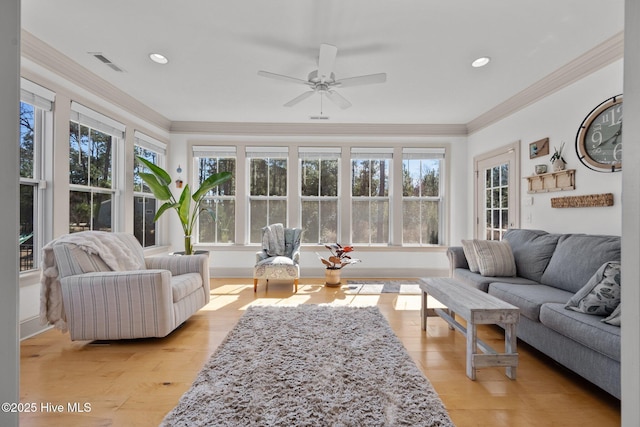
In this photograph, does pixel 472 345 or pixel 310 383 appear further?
pixel 472 345

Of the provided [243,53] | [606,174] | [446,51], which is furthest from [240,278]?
[606,174]

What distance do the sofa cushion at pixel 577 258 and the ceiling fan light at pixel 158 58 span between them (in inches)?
165

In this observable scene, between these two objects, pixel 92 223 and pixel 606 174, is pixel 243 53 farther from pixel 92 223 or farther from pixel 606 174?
pixel 606 174

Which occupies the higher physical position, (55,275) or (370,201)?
(370,201)

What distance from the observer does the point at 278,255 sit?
477 cm

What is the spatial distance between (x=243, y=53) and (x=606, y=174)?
11.5ft

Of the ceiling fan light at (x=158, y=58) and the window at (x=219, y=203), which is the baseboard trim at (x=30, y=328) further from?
the ceiling fan light at (x=158, y=58)

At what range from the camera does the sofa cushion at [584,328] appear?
173 cm

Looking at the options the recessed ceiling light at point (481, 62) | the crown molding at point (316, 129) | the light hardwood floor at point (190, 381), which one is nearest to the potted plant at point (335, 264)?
the light hardwood floor at point (190, 381)

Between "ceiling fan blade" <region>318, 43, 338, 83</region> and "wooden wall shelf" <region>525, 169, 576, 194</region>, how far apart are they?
2.63 m

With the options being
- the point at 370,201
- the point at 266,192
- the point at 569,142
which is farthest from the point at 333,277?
the point at 569,142

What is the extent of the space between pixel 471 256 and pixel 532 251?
1.85ft

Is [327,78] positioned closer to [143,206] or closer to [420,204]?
[420,204]

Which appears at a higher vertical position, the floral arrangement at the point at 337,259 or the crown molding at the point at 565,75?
the crown molding at the point at 565,75
